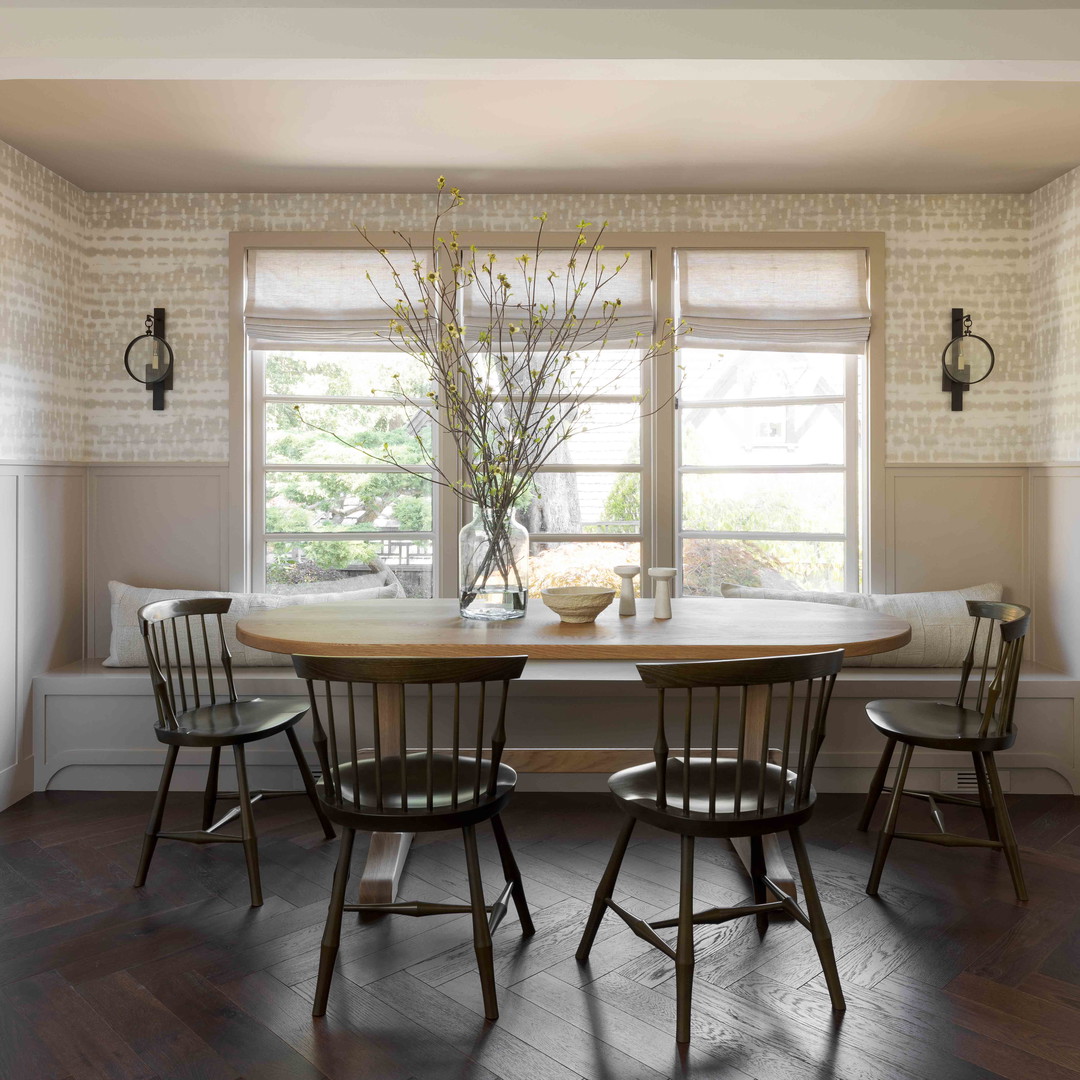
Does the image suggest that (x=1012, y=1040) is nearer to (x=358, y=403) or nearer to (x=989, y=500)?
(x=989, y=500)

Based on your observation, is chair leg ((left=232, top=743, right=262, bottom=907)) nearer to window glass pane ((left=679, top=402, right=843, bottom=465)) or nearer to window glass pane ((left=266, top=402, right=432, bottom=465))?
window glass pane ((left=266, top=402, right=432, bottom=465))

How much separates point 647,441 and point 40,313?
110 inches

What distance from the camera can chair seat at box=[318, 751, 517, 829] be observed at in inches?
83.1

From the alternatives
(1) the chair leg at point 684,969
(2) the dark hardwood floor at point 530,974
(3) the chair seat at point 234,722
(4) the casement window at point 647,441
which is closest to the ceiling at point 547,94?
(4) the casement window at point 647,441

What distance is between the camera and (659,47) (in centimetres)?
266

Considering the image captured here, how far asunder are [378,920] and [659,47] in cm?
272

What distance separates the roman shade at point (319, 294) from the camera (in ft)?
14.1

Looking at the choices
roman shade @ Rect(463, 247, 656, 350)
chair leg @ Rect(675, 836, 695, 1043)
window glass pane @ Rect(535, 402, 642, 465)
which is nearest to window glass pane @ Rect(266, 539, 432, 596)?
window glass pane @ Rect(535, 402, 642, 465)

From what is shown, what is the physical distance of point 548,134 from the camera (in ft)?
11.9

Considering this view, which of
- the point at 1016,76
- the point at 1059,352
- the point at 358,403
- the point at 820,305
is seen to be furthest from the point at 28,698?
the point at 1059,352

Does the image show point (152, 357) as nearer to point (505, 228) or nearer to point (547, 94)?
point (505, 228)

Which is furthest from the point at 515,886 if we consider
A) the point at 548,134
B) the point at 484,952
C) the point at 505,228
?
the point at 505,228

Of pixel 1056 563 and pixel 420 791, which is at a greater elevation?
pixel 1056 563

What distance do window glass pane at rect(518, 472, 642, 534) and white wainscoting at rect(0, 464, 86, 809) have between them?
83.3 inches
